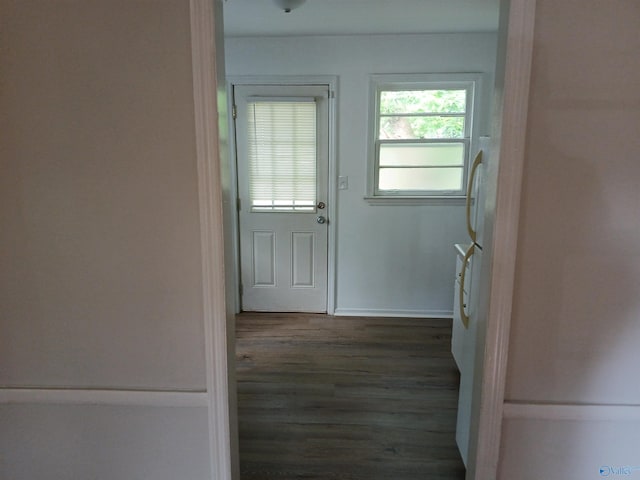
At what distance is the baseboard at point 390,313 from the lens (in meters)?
4.17

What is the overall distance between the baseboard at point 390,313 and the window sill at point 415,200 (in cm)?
102

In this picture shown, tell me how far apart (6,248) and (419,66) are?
3.39m

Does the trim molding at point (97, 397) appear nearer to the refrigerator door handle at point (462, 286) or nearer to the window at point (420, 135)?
the refrigerator door handle at point (462, 286)

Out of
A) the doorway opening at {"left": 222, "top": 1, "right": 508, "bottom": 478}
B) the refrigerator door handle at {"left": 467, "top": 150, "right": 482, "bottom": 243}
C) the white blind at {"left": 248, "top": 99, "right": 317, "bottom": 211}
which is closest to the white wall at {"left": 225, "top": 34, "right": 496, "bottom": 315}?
the doorway opening at {"left": 222, "top": 1, "right": 508, "bottom": 478}

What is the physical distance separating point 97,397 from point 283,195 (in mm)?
2836

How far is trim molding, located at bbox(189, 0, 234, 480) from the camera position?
1223 mm

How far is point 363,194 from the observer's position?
158 inches

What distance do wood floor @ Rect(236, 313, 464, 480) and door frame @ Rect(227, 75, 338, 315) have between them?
18.3 inches

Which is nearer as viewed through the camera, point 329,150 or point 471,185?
point 471,185

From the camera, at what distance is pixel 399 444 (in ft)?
7.88

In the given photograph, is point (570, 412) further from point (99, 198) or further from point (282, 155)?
point (282, 155)

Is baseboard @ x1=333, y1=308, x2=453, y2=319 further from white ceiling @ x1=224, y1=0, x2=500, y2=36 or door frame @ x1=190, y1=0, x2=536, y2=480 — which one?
door frame @ x1=190, y1=0, x2=536, y2=480

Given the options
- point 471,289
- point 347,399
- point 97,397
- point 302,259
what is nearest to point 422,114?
point 302,259

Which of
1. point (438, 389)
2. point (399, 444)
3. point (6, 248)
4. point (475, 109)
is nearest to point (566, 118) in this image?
point (6, 248)
